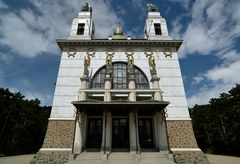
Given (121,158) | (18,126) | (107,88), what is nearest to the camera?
(121,158)

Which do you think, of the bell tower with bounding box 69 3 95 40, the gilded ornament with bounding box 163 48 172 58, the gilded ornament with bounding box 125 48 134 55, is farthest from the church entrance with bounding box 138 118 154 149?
the bell tower with bounding box 69 3 95 40

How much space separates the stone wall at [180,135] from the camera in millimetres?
16495

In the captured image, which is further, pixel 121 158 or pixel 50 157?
pixel 50 157

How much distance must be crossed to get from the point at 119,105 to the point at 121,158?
13.6ft

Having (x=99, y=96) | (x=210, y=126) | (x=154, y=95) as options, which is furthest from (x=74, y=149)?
(x=210, y=126)

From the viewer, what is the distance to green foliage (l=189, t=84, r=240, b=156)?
31.7m

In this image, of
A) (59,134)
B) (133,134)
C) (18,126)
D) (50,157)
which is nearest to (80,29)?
(59,134)

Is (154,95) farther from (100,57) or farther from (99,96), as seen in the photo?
(100,57)

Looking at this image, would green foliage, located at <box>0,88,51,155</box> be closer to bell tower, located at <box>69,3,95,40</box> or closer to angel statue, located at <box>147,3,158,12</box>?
bell tower, located at <box>69,3,95,40</box>

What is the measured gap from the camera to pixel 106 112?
16.1 m

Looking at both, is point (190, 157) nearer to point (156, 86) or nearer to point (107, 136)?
point (156, 86)

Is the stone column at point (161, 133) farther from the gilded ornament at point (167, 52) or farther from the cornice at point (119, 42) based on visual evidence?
the cornice at point (119, 42)

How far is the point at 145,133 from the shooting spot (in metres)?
17.2

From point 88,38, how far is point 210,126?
34.4m
